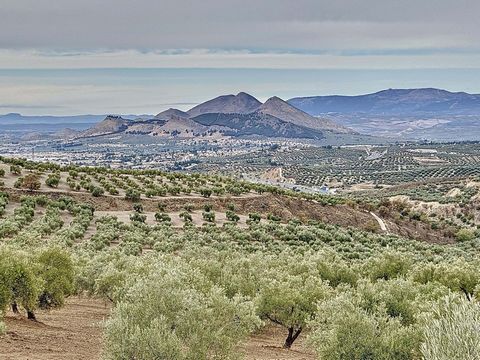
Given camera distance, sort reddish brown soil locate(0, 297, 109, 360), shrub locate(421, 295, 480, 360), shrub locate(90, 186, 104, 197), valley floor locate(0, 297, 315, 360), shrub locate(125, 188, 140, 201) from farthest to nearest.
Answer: shrub locate(125, 188, 140, 201) < shrub locate(90, 186, 104, 197) < valley floor locate(0, 297, 315, 360) < reddish brown soil locate(0, 297, 109, 360) < shrub locate(421, 295, 480, 360)

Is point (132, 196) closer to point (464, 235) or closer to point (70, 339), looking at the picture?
point (70, 339)

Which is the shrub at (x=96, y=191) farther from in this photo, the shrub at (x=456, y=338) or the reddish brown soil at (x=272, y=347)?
the shrub at (x=456, y=338)

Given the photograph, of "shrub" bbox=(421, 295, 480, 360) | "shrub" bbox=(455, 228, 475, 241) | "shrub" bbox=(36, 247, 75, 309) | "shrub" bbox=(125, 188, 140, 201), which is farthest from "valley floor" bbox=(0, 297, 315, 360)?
"shrub" bbox=(455, 228, 475, 241)

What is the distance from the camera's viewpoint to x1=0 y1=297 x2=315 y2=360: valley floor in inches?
776

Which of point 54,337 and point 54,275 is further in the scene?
point 54,275

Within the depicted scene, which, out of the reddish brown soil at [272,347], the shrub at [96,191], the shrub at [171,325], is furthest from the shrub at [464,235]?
the shrub at [171,325]

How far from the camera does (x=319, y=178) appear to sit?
16612cm

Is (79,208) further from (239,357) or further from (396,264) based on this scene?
(239,357)

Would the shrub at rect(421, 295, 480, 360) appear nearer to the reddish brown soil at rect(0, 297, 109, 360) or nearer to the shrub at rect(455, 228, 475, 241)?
the reddish brown soil at rect(0, 297, 109, 360)

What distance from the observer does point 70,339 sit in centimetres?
2250

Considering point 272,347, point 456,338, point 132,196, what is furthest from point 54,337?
point 132,196

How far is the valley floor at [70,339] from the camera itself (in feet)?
64.7

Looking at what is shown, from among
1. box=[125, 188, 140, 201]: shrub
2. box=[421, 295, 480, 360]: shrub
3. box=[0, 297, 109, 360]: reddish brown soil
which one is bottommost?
box=[0, 297, 109, 360]: reddish brown soil

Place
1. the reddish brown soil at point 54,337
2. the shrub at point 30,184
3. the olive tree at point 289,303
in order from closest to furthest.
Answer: the reddish brown soil at point 54,337, the olive tree at point 289,303, the shrub at point 30,184
